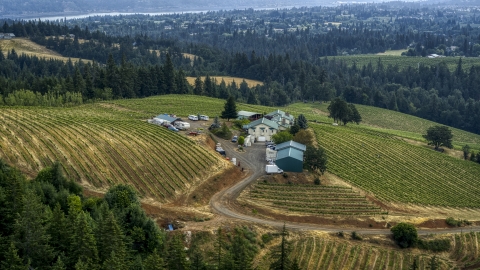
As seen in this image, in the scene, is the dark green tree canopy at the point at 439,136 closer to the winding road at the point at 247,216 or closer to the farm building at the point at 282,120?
the farm building at the point at 282,120

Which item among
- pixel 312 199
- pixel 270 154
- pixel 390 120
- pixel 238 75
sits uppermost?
pixel 270 154

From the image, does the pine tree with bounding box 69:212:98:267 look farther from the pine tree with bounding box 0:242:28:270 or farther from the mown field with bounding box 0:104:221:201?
the mown field with bounding box 0:104:221:201

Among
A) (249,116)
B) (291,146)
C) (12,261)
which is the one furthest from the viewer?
(249,116)

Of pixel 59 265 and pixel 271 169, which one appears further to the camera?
pixel 271 169

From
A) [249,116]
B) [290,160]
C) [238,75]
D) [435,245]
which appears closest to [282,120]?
[249,116]

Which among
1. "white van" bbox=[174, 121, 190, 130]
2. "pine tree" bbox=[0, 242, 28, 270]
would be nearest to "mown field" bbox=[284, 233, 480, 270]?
"pine tree" bbox=[0, 242, 28, 270]

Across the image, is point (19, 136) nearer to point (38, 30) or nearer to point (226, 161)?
point (226, 161)

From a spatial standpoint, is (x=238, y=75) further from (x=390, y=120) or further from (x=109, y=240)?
(x=109, y=240)
